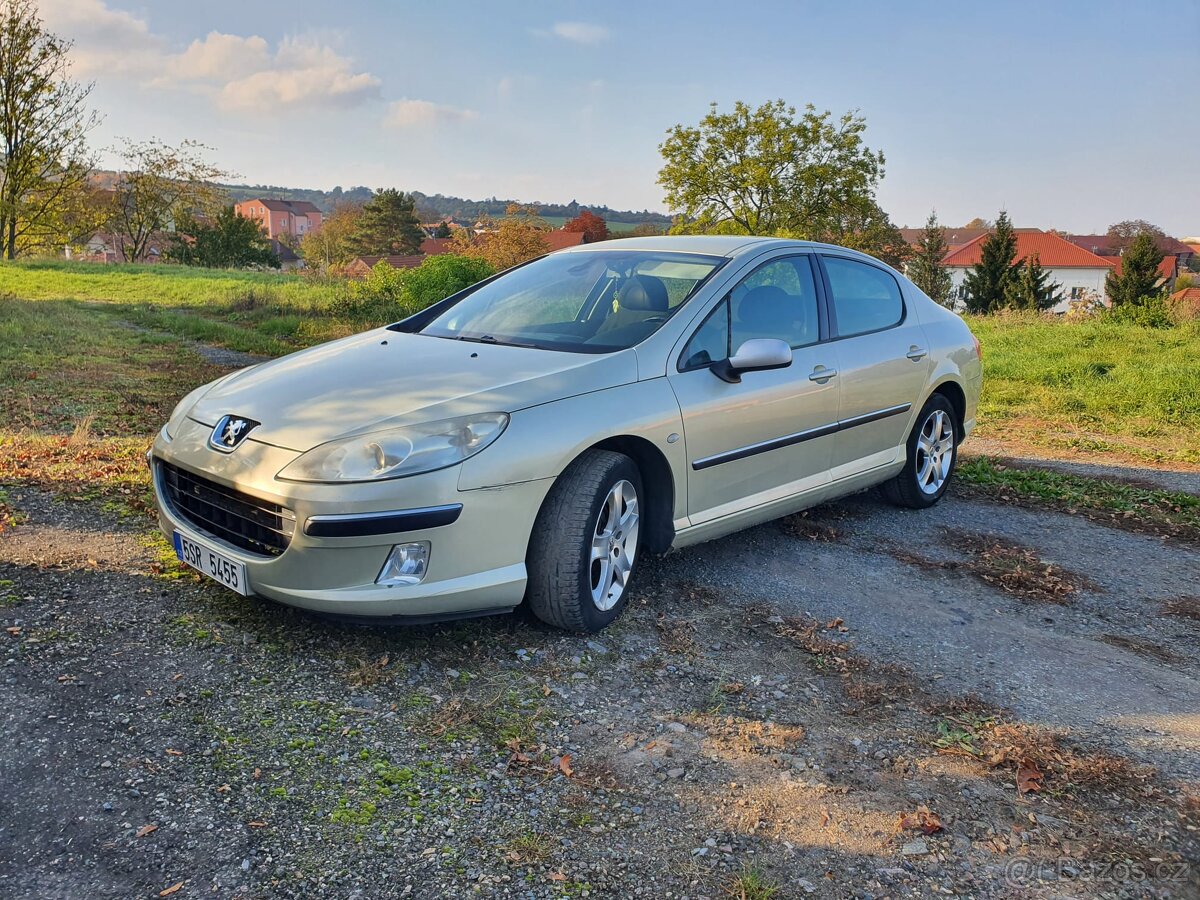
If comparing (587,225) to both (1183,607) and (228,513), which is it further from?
(228,513)

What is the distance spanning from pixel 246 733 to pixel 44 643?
3.43 feet

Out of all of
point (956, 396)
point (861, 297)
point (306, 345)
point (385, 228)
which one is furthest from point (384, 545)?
point (385, 228)

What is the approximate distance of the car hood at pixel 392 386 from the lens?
3488mm

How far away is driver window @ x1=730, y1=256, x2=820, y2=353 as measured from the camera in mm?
4570

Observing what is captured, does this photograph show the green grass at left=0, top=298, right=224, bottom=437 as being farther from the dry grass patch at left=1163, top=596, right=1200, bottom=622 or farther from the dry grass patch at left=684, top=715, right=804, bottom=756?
the dry grass patch at left=1163, top=596, right=1200, bottom=622

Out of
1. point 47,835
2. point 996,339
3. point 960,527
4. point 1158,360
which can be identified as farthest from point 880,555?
point 996,339

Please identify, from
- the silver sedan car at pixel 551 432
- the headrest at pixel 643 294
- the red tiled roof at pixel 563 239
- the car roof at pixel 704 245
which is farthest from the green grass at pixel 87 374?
the red tiled roof at pixel 563 239

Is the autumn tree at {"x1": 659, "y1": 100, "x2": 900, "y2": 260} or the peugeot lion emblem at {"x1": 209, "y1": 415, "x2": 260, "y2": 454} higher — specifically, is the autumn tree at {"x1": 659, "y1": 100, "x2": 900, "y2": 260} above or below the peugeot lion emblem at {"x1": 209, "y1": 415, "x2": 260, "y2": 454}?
above

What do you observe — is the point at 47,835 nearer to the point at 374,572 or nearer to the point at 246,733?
the point at 246,733

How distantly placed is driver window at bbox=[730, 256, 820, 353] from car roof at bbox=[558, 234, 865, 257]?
121 mm

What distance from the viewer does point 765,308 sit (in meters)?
4.71

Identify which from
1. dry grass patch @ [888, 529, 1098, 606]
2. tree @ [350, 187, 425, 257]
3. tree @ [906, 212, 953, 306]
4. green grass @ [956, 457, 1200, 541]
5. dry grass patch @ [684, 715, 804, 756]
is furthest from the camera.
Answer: tree @ [350, 187, 425, 257]

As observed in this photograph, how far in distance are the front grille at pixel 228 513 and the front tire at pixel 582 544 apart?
37.1 inches

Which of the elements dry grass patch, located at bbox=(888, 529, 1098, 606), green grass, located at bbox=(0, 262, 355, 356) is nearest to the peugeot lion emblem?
dry grass patch, located at bbox=(888, 529, 1098, 606)
